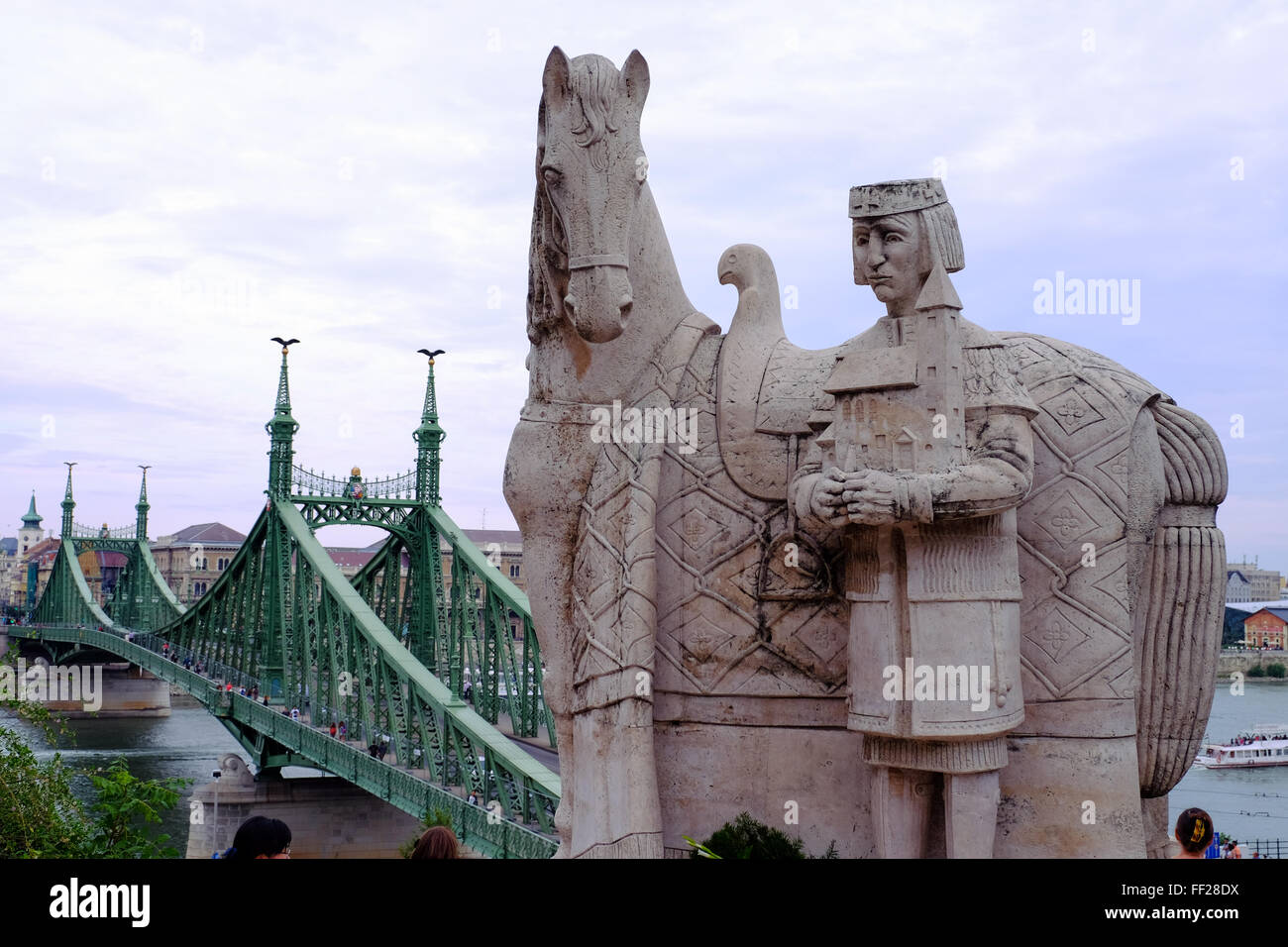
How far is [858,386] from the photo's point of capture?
577 centimetres

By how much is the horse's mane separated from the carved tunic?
4.92ft

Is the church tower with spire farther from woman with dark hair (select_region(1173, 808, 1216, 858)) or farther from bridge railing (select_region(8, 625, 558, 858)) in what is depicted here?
woman with dark hair (select_region(1173, 808, 1216, 858))

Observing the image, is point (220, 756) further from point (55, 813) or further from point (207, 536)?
point (207, 536)

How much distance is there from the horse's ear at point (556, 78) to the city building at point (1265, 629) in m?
51.1

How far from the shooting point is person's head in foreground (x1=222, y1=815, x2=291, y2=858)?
14.1 feet

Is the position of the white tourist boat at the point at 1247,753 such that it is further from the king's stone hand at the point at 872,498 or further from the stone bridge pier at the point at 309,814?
the king's stone hand at the point at 872,498

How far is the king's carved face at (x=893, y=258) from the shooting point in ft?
19.2

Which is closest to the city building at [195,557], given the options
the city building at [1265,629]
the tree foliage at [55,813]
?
the city building at [1265,629]

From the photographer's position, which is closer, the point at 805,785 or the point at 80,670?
the point at 805,785

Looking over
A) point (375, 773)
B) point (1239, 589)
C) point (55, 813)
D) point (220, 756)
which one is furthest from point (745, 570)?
point (1239, 589)

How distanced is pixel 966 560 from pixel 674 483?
147cm

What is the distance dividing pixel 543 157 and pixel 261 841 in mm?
3455

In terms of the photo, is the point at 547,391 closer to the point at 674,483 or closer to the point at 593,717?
the point at 674,483
